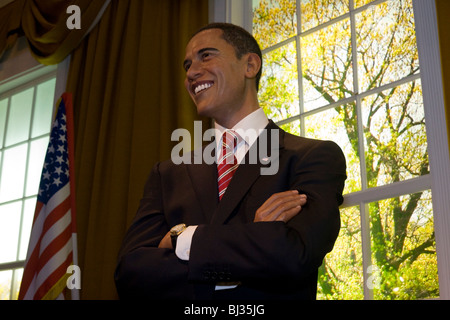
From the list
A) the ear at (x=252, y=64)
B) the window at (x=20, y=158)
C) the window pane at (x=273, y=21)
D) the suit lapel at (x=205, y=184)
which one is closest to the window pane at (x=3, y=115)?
the window at (x=20, y=158)

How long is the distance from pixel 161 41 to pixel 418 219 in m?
1.86

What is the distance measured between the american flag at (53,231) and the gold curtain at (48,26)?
0.99 meters

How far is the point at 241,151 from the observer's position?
6.64 feet

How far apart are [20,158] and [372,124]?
3.05 meters

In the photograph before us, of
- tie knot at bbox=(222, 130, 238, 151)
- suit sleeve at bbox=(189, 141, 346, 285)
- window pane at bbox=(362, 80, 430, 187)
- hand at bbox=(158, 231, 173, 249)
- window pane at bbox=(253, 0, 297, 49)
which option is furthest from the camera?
window pane at bbox=(253, 0, 297, 49)

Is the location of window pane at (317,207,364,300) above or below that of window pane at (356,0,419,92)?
below

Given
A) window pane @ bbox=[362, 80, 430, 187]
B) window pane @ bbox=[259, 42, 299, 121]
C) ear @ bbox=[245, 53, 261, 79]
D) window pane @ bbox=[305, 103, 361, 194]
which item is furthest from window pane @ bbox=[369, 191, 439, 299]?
ear @ bbox=[245, 53, 261, 79]

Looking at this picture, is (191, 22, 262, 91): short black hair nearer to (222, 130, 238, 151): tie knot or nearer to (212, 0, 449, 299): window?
(222, 130, 238, 151): tie knot

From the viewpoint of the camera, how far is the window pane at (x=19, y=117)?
5273mm

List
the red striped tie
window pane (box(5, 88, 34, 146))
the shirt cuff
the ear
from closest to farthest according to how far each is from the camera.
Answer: the shirt cuff, the red striped tie, the ear, window pane (box(5, 88, 34, 146))

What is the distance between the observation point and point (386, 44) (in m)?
3.17

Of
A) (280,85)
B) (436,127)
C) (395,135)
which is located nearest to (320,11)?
(280,85)

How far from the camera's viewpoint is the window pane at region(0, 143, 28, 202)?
16.7ft

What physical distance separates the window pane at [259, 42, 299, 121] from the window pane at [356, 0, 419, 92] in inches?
16.8
